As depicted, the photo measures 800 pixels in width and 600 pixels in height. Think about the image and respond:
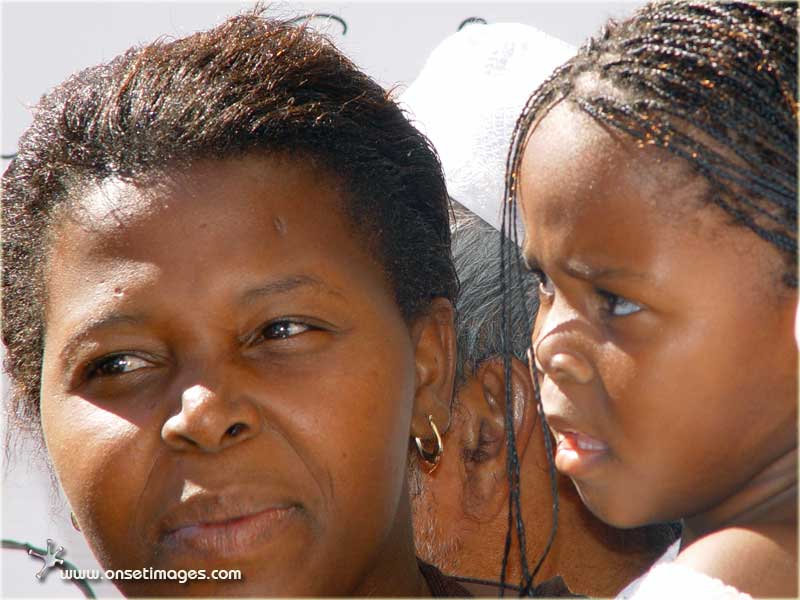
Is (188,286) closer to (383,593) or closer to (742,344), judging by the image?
(383,593)

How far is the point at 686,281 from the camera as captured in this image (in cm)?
170

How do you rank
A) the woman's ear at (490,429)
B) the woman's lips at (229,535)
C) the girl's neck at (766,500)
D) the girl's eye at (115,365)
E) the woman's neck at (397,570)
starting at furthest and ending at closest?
1. the woman's ear at (490,429)
2. the woman's neck at (397,570)
3. the girl's eye at (115,365)
4. the woman's lips at (229,535)
5. the girl's neck at (766,500)

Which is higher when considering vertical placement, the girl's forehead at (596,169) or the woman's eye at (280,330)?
the girl's forehead at (596,169)

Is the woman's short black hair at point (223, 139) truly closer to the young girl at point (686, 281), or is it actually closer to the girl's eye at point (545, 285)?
the girl's eye at point (545, 285)

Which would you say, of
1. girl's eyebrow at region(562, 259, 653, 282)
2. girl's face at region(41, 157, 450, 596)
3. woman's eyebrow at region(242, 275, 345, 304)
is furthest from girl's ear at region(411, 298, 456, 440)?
girl's eyebrow at region(562, 259, 653, 282)

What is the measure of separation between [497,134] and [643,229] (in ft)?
3.40

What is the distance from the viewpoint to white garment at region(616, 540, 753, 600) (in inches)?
60.5

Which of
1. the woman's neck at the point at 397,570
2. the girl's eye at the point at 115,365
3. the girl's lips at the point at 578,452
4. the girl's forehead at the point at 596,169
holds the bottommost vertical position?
the woman's neck at the point at 397,570

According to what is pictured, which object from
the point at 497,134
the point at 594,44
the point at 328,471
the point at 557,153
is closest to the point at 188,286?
the point at 328,471

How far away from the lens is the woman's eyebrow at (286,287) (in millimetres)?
1973

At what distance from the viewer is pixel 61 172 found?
220 centimetres

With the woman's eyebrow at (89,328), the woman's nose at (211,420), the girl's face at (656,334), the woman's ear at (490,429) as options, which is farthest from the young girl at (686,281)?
the woman's ear at (490,429)

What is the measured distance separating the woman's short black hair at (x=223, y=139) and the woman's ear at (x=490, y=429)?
295 millimetres

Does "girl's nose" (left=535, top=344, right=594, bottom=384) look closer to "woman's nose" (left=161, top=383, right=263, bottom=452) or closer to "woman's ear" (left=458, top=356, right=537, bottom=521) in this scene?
"woman's nose" (left=161, top=383, right=263, bottom=452)
